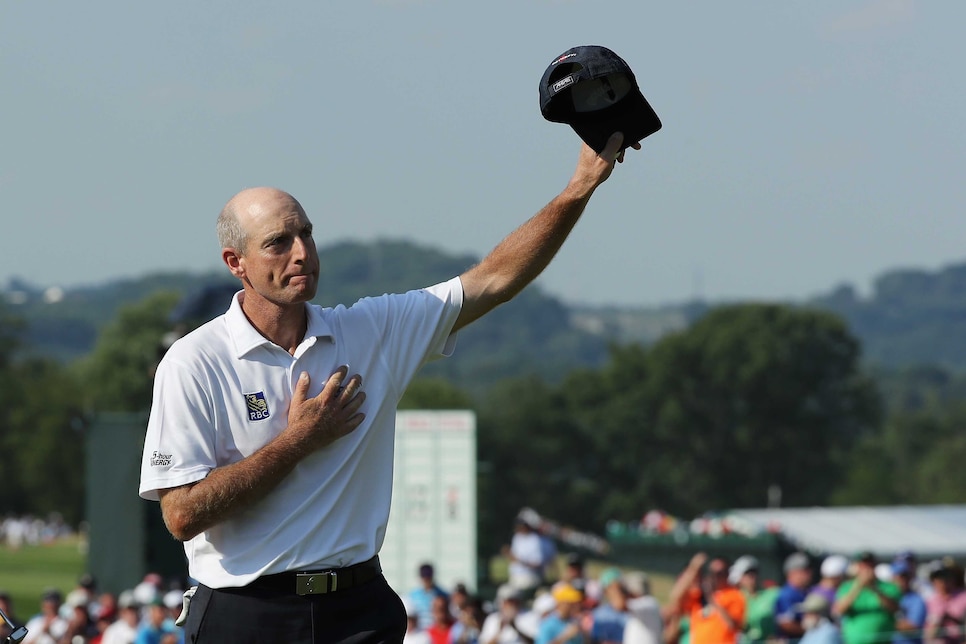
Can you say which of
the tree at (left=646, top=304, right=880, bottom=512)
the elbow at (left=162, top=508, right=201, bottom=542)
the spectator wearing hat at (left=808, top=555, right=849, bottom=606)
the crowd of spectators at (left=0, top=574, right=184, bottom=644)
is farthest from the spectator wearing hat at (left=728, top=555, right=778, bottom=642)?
the tree at (left=646, top=304, right=880, bottom=512)

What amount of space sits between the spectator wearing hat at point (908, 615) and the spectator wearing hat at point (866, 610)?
228mm

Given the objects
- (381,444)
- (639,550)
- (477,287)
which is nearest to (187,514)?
(381,444)

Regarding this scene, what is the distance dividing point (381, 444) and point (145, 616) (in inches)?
388

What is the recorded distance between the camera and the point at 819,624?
1210 centimetres

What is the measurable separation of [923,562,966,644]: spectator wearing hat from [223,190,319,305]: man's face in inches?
404

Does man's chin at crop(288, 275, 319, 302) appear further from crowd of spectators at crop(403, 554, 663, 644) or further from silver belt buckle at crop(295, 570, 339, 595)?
crowd of spectators at crop(403, 554, 663, 644)

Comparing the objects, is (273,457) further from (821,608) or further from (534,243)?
(821,608)

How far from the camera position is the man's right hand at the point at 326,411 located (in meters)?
4.05

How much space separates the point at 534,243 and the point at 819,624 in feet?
27.4

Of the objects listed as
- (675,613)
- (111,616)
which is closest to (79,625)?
(111,616)

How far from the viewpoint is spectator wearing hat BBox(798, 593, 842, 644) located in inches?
468

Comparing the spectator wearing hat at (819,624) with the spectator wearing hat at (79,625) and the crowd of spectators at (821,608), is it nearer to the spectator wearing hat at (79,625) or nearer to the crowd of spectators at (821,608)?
the crowd of spectators at (821,608)

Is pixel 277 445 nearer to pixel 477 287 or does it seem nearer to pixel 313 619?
pixel 313 619

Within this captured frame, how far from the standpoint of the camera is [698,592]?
46.2 ft
